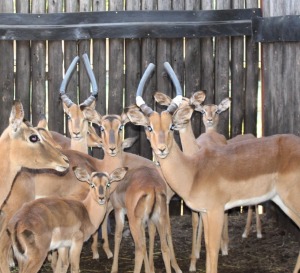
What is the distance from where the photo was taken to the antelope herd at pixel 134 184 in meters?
9.66

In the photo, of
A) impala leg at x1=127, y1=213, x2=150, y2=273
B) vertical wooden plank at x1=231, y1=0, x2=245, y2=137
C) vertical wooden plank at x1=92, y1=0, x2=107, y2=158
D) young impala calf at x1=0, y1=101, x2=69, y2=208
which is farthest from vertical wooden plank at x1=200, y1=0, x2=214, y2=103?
young impala calf at x1=0, y1=101, x2=69, y2=208

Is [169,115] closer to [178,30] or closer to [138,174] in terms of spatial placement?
[138,174]

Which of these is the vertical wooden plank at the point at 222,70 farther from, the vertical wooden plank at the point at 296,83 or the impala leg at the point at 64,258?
the impala leg at the point at 64,258

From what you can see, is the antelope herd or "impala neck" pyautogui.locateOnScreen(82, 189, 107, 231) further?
"impala neck" pyautogui.locateOnScreen(82, 189, 107, 231)

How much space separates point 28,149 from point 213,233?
7.33 ft

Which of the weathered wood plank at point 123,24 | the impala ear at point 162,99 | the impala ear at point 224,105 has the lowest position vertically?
the impala ear at point 224,105

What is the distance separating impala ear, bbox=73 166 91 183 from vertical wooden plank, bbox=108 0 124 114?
260 centimetres

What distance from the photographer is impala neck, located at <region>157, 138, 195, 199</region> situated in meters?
10.3

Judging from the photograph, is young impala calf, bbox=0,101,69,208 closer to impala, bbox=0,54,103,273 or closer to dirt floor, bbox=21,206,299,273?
impala, bbox=0,54,103,273

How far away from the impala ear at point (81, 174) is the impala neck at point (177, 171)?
83cm

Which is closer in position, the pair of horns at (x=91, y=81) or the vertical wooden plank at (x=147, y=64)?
the pair of horns at (x=91, y=81)

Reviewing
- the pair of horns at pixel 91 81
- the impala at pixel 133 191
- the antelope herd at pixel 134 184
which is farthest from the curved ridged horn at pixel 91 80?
the impala at pixel 133 191

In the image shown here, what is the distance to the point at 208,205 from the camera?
10336 mm

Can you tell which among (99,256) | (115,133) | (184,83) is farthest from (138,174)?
(184,83)
